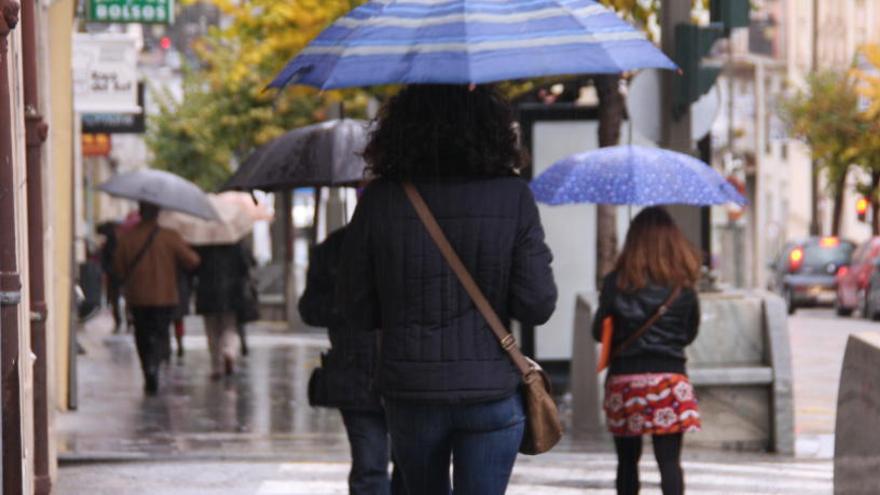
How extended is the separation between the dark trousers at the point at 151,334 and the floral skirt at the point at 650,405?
10.0m

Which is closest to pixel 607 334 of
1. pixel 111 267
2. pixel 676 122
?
pixel 676 122

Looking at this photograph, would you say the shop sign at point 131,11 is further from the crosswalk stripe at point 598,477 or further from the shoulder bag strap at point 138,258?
the crosswalk stripe at point 598,477

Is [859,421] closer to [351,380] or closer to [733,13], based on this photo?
[351,380]

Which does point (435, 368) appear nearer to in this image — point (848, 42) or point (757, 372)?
point (757, 372)

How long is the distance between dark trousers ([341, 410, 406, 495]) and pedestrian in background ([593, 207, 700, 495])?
1232 mm

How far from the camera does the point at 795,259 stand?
45.9 metres

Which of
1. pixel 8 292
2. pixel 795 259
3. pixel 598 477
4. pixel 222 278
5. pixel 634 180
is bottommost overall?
pixel 795 259

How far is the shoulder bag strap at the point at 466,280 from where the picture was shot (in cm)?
596

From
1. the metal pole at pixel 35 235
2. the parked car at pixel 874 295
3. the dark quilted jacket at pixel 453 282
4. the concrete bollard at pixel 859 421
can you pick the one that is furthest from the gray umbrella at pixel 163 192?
the parked car at pixel 874 295

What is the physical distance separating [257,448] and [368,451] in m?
5.73

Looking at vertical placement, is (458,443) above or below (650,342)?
above

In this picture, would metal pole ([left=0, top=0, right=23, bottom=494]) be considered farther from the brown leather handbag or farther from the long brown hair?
the long brown hair

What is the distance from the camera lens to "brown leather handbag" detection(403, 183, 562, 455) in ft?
19.6

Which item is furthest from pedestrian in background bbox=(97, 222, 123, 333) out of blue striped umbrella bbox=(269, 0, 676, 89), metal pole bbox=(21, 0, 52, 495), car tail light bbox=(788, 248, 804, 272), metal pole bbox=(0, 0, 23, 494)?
blue striped umbrella bbox=(269, 0, 676, 89)
